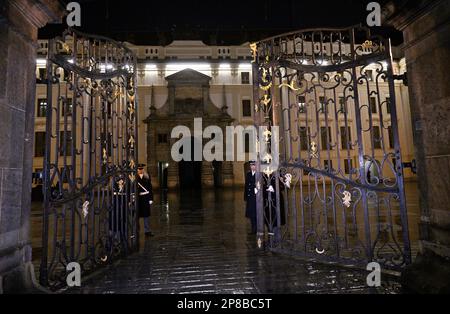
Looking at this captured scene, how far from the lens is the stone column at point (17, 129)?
115 inches

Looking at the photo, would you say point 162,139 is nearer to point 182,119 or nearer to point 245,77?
point 182,119

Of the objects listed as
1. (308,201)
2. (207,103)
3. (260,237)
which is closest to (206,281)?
(260,237)

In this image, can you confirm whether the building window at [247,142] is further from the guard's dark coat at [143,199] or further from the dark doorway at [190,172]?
the guard's dark coat at [143,199]

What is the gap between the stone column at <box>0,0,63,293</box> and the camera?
2.93 meters

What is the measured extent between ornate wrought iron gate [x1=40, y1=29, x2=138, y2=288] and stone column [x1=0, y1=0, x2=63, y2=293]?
1.00ft

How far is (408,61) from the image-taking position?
3.80 m

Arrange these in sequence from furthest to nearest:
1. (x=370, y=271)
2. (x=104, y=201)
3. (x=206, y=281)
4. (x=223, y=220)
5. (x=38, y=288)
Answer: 1. (x=223, y=220)
2. (x=104, y=201)
3. (x=370, y=271)
4. (x=206, y=281)
5. (x=38, y=288)

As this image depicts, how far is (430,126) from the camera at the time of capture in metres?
3.44

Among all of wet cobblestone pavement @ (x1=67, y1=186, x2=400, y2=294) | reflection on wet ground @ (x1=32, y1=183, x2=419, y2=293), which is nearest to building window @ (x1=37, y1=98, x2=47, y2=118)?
reflection on wet ground @ (x1=32, y1=183, x2=419, y2=293)

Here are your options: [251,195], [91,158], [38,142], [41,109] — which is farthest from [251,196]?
[38,142]

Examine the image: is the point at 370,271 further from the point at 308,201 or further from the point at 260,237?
the point at 260,237

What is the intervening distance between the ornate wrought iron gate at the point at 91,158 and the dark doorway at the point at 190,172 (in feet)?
71.9

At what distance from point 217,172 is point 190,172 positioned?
2.72 m
